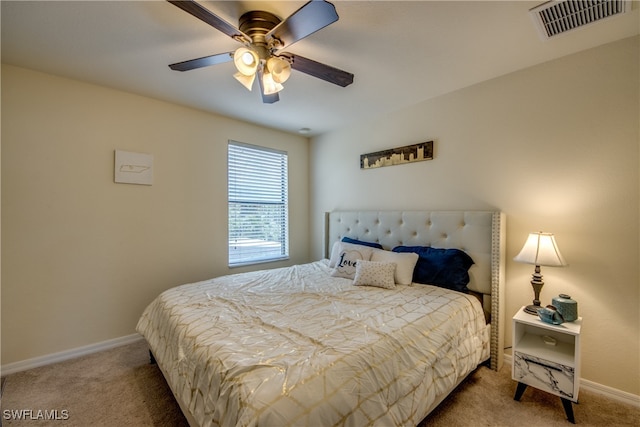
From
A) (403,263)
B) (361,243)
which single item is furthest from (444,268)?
(361,243)

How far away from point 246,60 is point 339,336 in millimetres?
1648

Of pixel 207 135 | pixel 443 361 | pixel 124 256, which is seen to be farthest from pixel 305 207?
pixel 443 361

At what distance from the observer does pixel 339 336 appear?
1408 mm

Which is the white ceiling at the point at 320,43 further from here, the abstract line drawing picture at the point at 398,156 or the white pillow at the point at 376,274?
the white pillow at the point at 376,274

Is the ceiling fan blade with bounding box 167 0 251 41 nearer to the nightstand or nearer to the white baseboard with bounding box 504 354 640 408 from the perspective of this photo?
the nightstand

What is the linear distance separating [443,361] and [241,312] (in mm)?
1285

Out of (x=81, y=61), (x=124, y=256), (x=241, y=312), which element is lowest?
(x=241, y=312)

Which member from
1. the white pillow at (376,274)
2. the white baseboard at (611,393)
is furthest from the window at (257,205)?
the white baseboard at (611,393)

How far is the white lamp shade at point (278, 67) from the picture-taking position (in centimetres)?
163

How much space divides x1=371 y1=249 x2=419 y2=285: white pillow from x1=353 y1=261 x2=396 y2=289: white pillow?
7 centimetres

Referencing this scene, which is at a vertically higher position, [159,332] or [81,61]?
[81,61]

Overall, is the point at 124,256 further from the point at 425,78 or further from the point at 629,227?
the point at 629,227

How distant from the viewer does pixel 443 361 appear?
162 cm

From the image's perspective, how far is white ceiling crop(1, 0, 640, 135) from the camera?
5.24 ft
